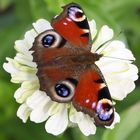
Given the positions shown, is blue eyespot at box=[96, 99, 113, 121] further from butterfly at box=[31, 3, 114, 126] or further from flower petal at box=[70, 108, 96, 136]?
flower petal at box=[70, 108, 96, 136]

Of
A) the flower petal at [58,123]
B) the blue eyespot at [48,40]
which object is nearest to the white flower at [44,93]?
the flower petal at [58,123]

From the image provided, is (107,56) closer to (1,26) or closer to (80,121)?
(80,121)

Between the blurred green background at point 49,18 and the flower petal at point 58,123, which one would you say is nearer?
the flower petal at point 58,123

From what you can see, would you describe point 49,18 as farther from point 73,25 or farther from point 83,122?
point 83,122

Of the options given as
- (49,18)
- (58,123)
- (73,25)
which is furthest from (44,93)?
(49,18)

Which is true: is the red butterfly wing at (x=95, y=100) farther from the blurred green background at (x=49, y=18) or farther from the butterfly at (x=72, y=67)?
the blurred green background at (x=49, y=18)

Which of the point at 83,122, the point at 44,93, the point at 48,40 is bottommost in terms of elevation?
the point at 83,122
